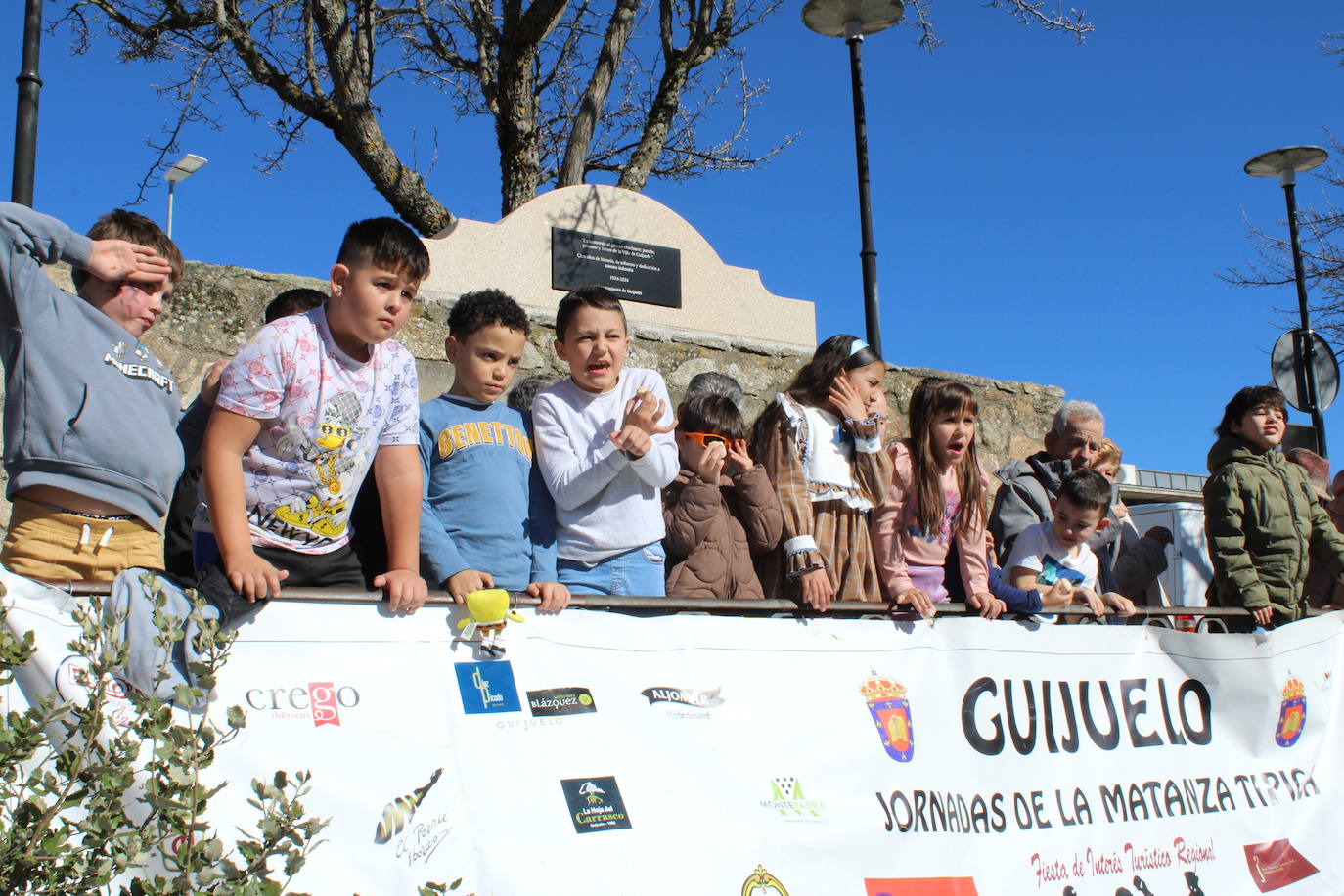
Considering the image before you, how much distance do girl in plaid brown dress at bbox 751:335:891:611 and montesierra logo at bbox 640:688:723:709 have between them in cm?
102

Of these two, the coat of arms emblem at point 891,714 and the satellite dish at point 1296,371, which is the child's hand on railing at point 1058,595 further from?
the satellite dish at point 1296,371

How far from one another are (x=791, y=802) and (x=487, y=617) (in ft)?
3.13

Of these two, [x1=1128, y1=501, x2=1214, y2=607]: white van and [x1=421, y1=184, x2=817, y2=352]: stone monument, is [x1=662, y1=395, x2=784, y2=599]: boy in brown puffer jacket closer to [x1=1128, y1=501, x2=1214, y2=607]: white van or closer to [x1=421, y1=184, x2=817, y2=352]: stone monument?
[x1=421, y1=184, x2=817, y2=352]: stone monument

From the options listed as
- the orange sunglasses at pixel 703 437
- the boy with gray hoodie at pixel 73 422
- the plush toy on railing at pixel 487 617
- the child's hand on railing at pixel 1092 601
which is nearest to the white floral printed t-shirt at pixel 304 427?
the boy with gray hoodie at pixel 73 422

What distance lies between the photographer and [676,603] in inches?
119

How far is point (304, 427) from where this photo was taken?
9.15 feet

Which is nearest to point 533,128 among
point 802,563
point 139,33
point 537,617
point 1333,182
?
point 139,33

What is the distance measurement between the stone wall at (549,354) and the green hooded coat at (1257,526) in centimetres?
242

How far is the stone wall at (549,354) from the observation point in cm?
517

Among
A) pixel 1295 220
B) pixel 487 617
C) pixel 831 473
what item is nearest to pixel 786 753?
pixel 487 617

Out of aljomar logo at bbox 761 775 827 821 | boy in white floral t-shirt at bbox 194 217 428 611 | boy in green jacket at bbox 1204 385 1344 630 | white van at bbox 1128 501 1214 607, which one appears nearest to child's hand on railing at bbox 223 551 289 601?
boy in white floral t-shirt at bbox 194 217 428 611

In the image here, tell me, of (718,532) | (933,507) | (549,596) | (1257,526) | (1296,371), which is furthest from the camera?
(1296,371)

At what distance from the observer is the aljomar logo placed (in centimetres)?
289

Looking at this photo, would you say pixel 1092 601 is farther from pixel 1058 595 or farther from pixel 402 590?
pixel 402 590
